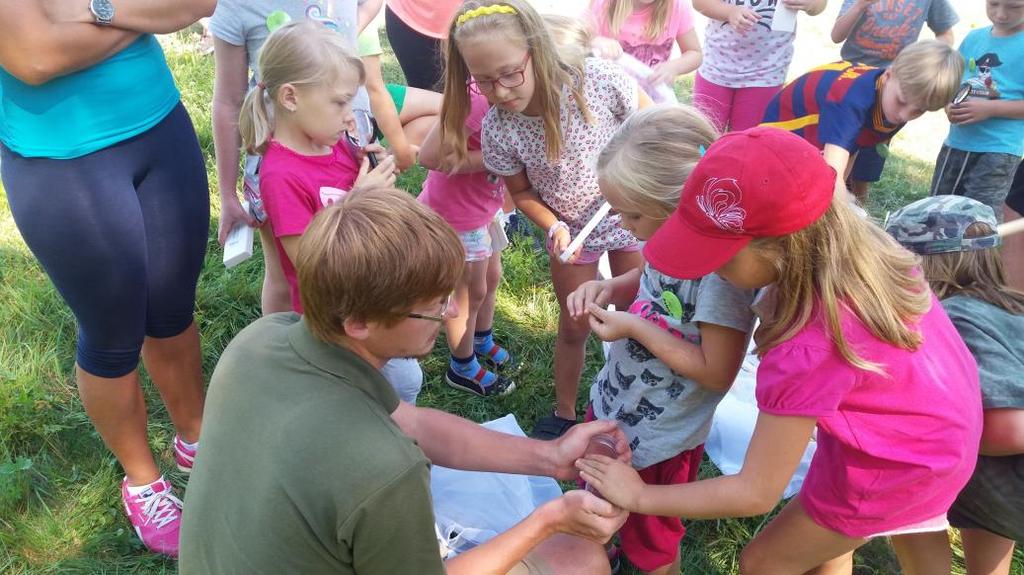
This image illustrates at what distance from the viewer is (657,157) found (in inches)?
69.9

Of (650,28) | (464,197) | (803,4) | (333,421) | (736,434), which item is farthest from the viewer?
(803,4)

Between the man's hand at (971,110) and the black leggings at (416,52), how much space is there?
2574 millimetres

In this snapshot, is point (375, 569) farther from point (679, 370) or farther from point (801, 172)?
point (801, 172)

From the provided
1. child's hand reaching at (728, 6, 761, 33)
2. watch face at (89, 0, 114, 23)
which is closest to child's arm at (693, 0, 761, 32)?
child's hand reaching at (728, 6, 761, 33)

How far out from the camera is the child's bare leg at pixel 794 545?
1829mm

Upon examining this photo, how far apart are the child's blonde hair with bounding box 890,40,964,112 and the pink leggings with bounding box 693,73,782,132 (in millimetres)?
894

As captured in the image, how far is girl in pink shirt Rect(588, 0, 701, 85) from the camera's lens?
3666 mm

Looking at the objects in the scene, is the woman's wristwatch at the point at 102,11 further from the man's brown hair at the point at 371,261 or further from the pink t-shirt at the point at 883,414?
the pink t-shirt at the point at 883,414

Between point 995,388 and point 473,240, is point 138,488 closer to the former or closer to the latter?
point 473,240

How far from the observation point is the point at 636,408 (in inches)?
79.3

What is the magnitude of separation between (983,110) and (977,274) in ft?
7.79

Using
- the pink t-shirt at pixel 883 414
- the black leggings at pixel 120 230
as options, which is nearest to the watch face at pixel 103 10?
the black leggings at pixel 120 230

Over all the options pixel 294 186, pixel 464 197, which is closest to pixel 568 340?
pixel 464 197

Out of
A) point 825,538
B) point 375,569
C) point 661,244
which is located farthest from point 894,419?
point 375,569
